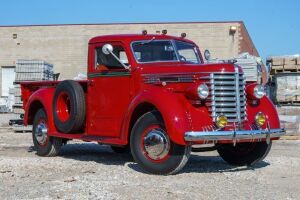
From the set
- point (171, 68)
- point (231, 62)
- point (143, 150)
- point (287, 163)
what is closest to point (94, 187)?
point (143, 150)

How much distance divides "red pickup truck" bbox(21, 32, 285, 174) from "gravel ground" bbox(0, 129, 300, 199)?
16.4 inches

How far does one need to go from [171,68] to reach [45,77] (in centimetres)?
1507

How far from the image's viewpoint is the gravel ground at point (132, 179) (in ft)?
21.3

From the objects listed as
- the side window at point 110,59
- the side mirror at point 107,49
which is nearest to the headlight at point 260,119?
the side window at point 110,59

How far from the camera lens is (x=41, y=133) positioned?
35.5 ft

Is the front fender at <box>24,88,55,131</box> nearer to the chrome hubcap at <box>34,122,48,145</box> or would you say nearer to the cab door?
the chrome hubcap at <box>34,122,48,145</box>

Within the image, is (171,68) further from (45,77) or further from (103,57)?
(45,77)

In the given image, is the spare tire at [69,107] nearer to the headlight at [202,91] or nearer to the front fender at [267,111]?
the headlight at [202,91]

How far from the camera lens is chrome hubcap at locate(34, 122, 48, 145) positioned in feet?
35.2

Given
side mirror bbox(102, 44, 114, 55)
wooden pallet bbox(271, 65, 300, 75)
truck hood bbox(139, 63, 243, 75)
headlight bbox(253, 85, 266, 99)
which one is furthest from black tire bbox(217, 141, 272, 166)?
wooden pallet bbox(271, 65, 300, 75)

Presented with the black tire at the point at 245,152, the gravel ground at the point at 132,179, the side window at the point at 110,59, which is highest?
the side window at the point at 110,59

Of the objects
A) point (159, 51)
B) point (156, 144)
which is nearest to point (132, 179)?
point (156, 144)

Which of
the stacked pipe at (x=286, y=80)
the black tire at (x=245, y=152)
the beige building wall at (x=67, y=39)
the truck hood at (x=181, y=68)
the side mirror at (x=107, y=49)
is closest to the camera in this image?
the truck hood at (x=181, y=68)

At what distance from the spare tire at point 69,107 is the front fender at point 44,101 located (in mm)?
258
